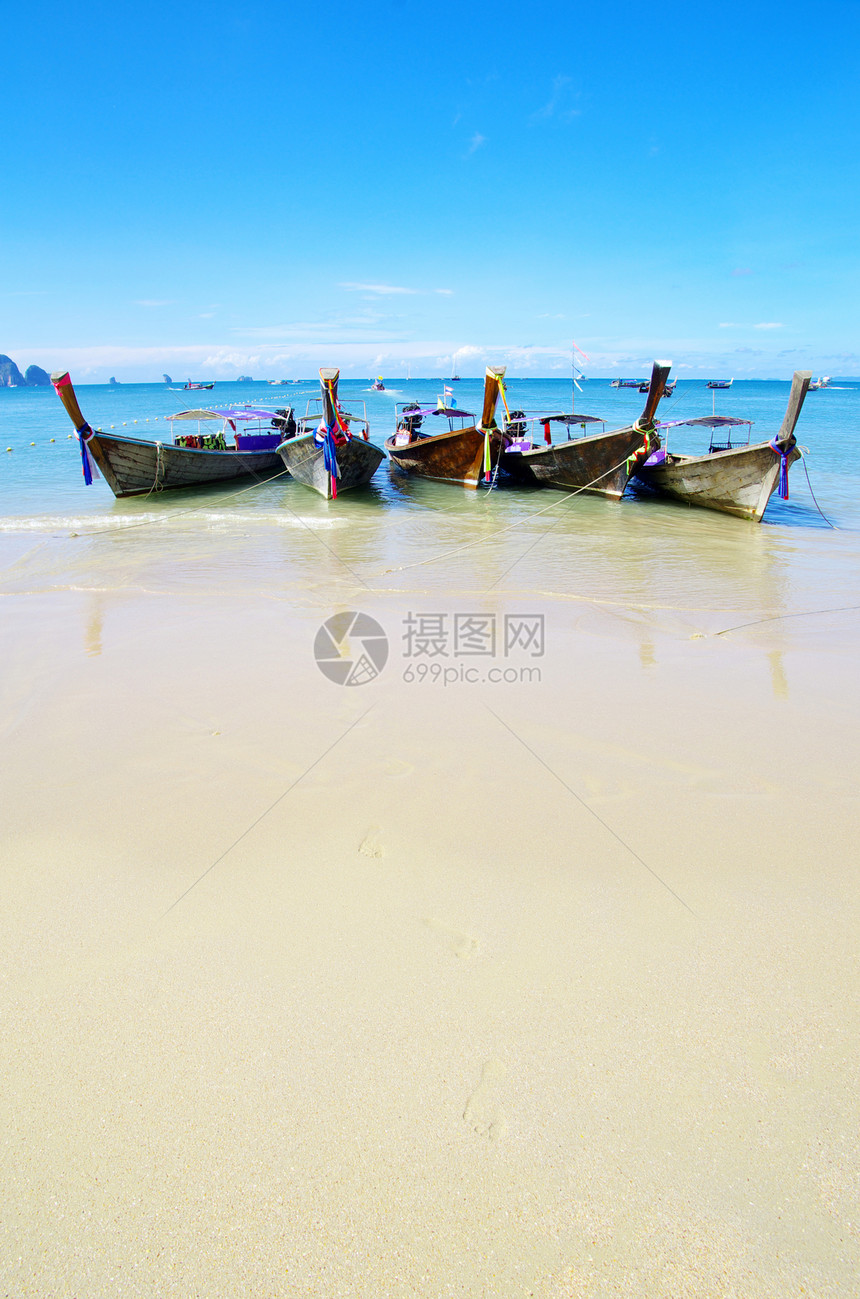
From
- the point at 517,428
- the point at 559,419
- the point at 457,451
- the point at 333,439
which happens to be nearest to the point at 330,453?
the point at 333,439

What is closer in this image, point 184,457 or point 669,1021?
point 669,1021

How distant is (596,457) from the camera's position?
54.5 feet

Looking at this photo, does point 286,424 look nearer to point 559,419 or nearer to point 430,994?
point 559,419

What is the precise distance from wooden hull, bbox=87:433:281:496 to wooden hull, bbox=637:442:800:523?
38.6 feet

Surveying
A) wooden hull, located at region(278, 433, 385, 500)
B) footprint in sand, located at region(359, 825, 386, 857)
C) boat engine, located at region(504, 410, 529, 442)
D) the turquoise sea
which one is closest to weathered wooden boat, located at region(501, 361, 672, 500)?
the turquoise sea

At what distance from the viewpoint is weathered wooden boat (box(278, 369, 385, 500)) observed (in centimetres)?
1502

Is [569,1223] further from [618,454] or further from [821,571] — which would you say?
[618,454]

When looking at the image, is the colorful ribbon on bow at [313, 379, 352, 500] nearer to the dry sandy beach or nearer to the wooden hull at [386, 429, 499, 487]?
the wooden hull at [386, 429, 499, 487]

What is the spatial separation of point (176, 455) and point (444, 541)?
356 inches

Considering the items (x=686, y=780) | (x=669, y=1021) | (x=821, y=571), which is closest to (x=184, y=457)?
(x=821, y=571)

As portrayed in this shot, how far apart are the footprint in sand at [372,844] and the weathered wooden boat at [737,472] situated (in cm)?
1182

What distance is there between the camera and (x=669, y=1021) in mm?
2465

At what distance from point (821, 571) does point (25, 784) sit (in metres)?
10.5

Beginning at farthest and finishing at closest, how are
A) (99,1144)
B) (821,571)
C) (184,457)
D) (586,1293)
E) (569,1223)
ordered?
(184,457) → (821,571) → (99,1144) → (569,1223) → (586,1293)
